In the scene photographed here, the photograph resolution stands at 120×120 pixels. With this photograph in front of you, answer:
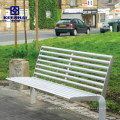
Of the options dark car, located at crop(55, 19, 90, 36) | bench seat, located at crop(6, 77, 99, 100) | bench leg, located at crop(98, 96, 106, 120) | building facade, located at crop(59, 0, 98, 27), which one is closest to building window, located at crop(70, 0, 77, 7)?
building facade, located at crop(59, 0, 98, 27)

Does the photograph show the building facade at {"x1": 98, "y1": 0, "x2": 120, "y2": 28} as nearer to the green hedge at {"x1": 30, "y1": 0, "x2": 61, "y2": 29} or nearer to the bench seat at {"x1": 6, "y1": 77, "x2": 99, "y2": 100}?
the green hedge at {"x1": 30, "y1": 0, "x2": 61, "y2": 29}

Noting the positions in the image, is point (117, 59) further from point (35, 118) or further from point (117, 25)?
point (117, 25)

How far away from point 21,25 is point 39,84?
4509 centimetres

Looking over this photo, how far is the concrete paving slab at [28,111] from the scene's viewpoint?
5.82 m

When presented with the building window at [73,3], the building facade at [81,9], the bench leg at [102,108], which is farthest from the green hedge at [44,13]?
the bench leg at [102,108]

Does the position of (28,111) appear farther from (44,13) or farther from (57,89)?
(44,13)

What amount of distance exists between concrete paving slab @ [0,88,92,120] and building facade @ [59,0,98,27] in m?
52.1

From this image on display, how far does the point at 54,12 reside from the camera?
180 ft

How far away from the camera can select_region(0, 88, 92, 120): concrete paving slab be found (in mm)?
5820

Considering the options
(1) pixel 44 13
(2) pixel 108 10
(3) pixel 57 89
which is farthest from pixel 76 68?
(2) pixel 108 10

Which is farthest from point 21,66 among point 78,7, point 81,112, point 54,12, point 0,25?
point 78,7

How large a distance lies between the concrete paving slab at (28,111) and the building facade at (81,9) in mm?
52129

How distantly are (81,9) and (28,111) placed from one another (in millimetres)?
56618

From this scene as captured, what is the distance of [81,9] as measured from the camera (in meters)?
61.9
